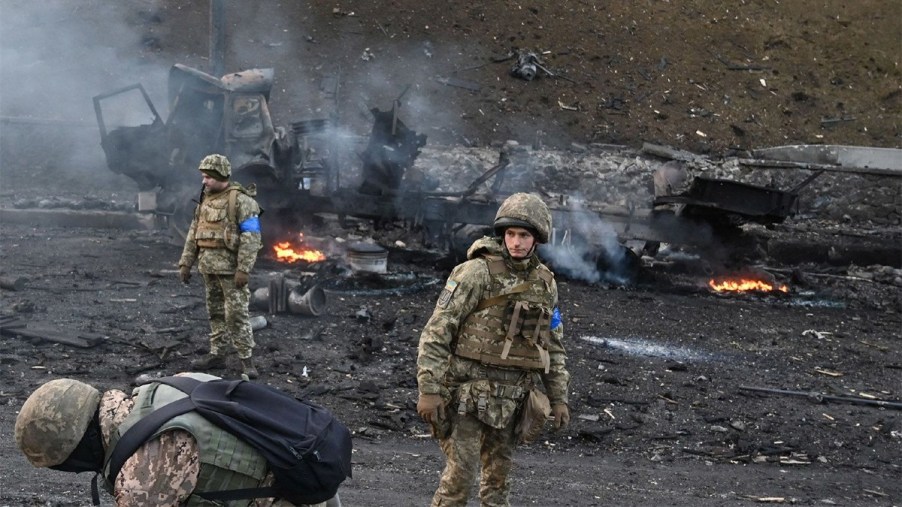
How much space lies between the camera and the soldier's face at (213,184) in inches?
337

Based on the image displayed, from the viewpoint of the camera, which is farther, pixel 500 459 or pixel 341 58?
pixel 341 58

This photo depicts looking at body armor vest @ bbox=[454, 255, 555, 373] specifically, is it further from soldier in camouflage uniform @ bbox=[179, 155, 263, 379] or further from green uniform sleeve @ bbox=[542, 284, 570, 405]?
soldier in camouflage uniform @ bbox=[179, 155, 263, 379]

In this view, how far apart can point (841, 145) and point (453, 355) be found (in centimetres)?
1910

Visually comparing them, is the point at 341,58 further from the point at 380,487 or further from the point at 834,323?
the point at 380,487

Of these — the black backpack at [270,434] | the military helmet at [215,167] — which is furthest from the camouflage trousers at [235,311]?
the black backpack at [270,434]

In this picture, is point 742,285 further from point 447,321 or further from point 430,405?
point 430,405

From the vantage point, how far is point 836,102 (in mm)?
23672

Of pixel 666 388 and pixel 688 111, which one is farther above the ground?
pixel 688 111

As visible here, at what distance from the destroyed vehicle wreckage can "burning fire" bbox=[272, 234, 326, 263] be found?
1.37ft

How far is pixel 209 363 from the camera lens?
895 centimetres

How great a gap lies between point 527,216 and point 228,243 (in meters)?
4.18

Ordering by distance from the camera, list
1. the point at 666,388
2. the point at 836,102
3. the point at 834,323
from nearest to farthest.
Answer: the point at 666,388
the point at 834,323
the point at 836,102

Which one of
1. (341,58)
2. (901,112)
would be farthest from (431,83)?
(901,112)

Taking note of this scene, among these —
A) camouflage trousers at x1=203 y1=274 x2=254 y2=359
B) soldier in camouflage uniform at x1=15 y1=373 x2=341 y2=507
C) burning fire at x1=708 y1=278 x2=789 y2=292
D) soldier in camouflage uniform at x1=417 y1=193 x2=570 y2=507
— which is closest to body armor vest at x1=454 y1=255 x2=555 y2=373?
soldier in camouflage uniform at x1=417 y1=193 x2=570 y2=507
